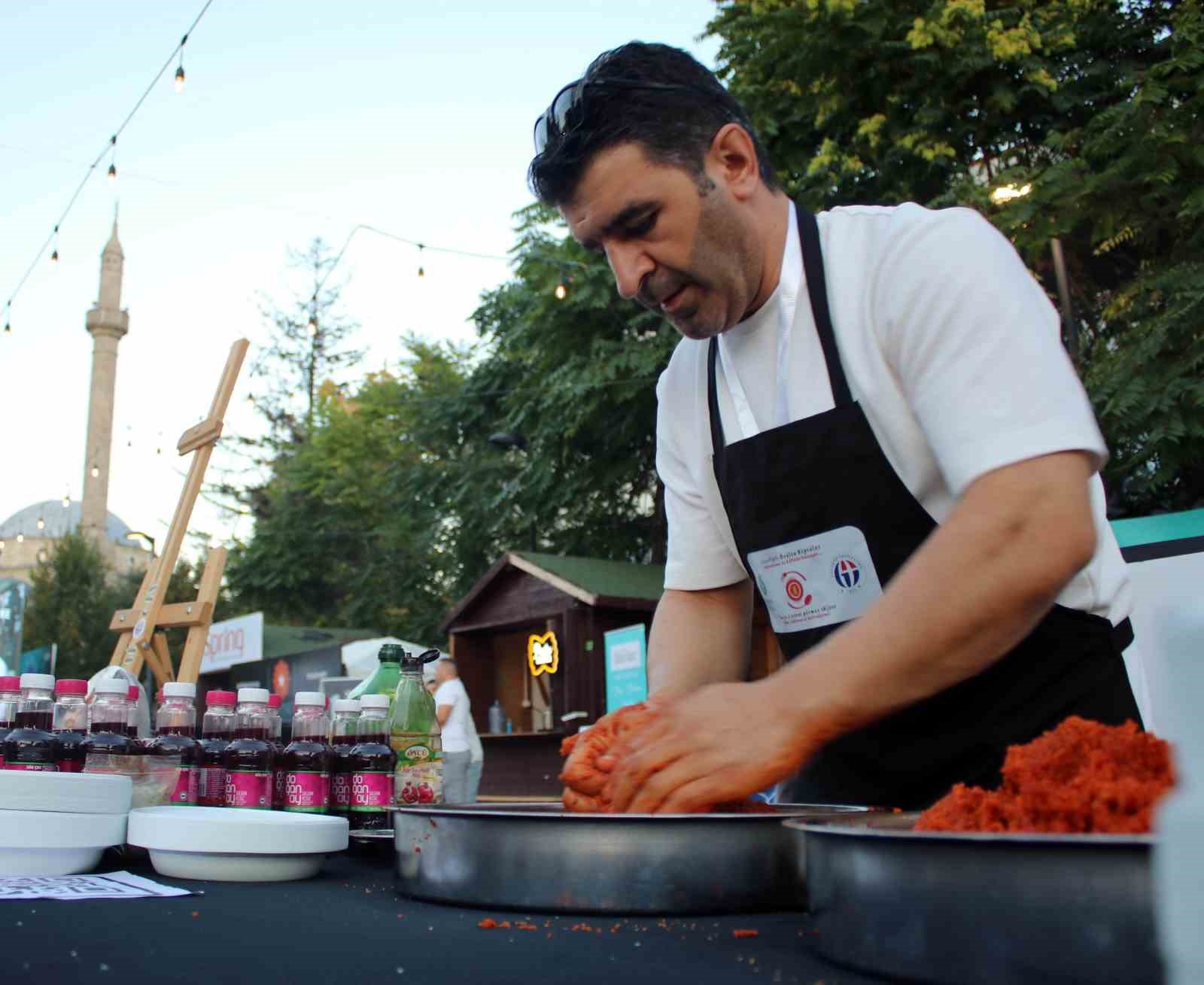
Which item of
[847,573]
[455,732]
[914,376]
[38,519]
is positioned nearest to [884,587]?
[847,573]

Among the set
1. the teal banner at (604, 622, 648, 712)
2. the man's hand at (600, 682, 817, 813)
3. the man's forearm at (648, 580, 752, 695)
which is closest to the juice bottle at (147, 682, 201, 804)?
the man's forearm at (648, 580, 752, 695)

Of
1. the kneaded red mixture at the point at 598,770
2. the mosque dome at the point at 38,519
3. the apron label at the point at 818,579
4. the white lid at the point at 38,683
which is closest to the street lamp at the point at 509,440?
the white lid at the point at 38,683

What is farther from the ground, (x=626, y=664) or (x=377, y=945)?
(x=626, y=664)

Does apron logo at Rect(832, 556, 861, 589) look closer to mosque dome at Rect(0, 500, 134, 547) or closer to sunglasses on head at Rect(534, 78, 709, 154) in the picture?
sunglasses on head at Rect(534, 78, 709, 154)

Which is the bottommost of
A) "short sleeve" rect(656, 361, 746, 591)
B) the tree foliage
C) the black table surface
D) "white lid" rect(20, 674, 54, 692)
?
the black table surface

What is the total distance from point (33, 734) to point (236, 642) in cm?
1685

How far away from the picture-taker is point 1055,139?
8.45 m

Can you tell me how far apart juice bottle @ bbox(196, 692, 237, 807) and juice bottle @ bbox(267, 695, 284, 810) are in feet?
0.22

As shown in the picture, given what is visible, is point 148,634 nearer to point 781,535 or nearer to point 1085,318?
point 781,535

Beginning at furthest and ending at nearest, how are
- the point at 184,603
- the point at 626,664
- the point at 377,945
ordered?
the point at 626,664 → the point at 184,603 → the point at 377,945

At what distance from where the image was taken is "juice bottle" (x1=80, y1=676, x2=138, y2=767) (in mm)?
1677

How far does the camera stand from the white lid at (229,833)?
1335 mm

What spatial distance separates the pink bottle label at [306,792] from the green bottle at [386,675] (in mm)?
400

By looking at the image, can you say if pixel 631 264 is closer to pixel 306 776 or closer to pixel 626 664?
pixel 306 776
